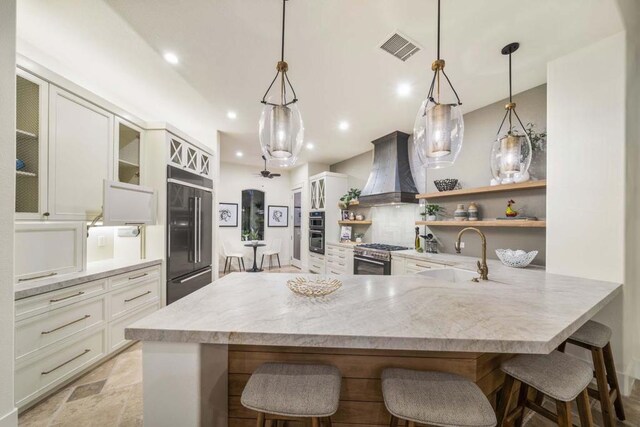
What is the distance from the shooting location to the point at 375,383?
1221mm

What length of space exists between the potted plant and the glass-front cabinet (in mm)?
3881

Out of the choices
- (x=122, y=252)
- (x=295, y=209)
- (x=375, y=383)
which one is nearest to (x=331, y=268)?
(x=295, y=209)

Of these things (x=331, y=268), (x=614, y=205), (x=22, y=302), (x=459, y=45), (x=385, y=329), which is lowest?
(x=331, y=268)

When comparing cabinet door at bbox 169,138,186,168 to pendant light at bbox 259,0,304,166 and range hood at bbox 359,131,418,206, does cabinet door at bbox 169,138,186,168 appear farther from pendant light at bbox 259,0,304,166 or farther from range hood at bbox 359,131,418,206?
range hood at bbox 359,131,418,206

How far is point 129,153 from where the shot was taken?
2.82 metres

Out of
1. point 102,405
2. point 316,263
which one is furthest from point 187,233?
point 316,263

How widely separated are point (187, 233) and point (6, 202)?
6.47ft

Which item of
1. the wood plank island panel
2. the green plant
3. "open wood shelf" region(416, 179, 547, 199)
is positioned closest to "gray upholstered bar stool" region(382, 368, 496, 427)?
the wood plank island panel

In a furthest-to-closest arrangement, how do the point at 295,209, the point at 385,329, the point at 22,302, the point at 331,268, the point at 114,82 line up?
the point at 295,209 < the point at 331,268 < the point at 114,82 < the point at 22,302 < the point at 385,329

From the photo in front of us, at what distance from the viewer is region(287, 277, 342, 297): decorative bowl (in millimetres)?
1354

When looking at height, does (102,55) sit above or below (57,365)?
above

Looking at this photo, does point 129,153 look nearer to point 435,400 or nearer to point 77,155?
point 77,155

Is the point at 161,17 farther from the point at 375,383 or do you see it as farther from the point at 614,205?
the point at 614,205

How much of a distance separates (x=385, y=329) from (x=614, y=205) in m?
2.23
